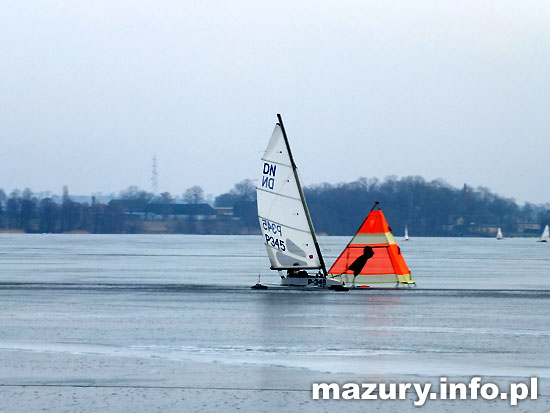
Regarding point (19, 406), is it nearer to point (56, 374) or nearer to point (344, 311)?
point (56, 374)

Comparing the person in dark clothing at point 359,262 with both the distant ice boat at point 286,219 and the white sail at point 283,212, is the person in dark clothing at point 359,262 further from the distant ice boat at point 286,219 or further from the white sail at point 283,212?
the white sail at point 283,212

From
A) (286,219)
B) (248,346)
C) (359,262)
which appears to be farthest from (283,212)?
(248,346)

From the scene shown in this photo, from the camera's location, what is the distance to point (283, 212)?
42594 mm

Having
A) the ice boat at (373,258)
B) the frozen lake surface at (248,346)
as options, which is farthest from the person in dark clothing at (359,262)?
the frozen lake surface at (248,346)

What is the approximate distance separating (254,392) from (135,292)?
27.6 m

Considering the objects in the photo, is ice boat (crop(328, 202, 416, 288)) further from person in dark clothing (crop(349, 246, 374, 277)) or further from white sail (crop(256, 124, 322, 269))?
white sail (crop(256, 124, 322, 269))

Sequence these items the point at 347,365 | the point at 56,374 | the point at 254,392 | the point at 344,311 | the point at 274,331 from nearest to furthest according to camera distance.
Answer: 1. the point at 254,392
2. the point at 56,374
3. the point at 347,365
4. the point at 274,331
5. the point at 344,311

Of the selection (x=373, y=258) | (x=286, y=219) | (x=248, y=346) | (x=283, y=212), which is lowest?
(x=248, y=346)

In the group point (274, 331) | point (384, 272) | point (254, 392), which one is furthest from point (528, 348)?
point (384, 272)

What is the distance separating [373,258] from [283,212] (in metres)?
4.42

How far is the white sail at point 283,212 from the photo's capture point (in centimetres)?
4212

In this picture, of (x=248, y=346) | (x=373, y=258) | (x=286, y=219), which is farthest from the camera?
(x=373, y=258)

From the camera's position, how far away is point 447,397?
15.8m

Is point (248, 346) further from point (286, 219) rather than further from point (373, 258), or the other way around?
point (373, 258)
